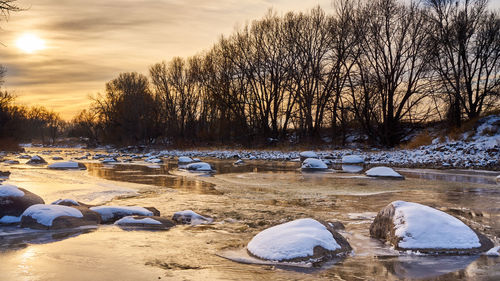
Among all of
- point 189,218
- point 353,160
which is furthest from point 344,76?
point 189,218

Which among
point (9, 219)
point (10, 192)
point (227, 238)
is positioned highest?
point (10, 192)

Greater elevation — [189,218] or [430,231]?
[430,231]

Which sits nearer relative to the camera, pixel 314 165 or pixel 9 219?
pixel 9 219

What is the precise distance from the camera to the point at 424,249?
5.60m

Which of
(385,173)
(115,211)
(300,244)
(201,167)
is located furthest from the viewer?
(201,167)

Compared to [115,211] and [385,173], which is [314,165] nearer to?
[385,173]

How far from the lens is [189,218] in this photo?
7727 millimetres

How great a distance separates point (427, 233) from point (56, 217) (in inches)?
228

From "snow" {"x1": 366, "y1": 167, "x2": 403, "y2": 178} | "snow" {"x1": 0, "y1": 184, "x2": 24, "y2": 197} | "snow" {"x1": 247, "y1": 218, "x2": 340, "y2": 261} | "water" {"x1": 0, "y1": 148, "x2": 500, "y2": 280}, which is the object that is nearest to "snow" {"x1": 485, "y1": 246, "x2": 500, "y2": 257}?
"water" {"x1": 0, "y1": 148, "x2": 500, "y2": 280}

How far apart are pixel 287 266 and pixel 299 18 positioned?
109 feet

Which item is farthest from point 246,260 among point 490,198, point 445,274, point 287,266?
point 490,198

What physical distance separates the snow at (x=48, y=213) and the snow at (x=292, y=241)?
3.40m

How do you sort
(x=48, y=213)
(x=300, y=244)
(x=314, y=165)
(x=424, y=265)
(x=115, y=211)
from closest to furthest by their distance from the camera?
(x=424, y=265) → (x=300, y=244) → (x=48, y=213) → (x=115, y=211) → (x=314, y=165)

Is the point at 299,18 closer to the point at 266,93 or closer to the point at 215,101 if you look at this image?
the point at 266,93
